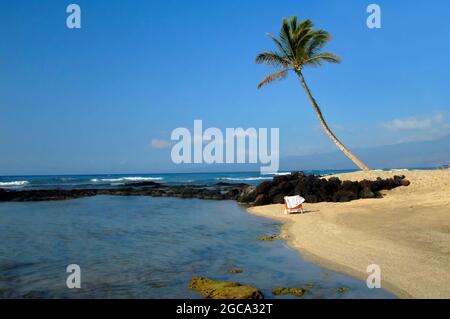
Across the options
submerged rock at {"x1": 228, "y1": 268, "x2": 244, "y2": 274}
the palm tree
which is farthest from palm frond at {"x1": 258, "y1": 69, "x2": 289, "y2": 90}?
submerged rock at {"x1": 228, "y1": 268, "x2": 244, "y2": 274}

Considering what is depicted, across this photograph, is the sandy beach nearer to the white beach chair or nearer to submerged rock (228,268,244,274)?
the white beach chair

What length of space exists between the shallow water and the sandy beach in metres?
0.64

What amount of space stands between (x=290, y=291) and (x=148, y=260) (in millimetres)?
3902

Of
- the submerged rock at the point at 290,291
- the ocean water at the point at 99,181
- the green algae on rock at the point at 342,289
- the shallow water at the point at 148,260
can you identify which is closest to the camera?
the submerged rock at the point at 290,291

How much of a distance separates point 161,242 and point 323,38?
22.2 meters

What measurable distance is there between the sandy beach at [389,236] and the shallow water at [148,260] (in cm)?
64

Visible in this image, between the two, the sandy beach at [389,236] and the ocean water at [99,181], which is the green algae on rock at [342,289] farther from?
the ocean water at [99,181]

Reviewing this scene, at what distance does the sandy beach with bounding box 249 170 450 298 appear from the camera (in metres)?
7.15

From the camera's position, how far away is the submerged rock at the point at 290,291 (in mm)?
6508

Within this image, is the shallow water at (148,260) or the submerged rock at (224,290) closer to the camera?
the submerged rock at (224,290)

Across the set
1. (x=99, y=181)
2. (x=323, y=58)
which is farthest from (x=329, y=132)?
(x=99, y=181)

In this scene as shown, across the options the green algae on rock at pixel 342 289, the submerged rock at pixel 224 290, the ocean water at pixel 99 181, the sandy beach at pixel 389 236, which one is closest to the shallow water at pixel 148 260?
the green algae on rock at pixel 342 289

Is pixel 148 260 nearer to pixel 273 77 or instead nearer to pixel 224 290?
pixel 224 290

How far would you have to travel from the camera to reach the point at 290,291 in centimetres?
661
